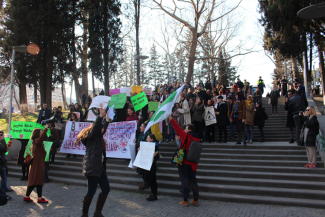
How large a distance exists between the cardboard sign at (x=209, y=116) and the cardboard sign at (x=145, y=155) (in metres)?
4.20

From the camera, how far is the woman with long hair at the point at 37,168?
6.29m

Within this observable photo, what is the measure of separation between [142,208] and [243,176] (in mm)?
3105

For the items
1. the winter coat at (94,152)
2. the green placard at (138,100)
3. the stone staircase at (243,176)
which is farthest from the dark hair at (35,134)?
the green placard at (138,100)

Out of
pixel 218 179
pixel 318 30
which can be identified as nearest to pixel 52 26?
pixel 218 179

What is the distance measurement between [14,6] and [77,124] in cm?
1473

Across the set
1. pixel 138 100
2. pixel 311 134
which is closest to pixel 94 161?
pixel 138 100

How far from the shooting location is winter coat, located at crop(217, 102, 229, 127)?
33.2ft

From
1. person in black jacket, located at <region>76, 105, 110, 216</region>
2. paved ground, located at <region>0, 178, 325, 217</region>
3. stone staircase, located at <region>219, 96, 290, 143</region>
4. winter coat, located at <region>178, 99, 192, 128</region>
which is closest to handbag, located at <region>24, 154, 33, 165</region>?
paved ground, located at <region>0, 178, 325, 217</region>

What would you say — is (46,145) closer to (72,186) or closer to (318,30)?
(72,186)

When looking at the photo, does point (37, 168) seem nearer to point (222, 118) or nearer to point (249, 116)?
point (222, 118)

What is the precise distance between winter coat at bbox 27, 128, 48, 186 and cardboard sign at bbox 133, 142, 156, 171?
→ 2398 millimetres

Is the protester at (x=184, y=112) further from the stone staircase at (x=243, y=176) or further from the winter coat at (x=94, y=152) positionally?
the winter coat at (x=94, y=152)

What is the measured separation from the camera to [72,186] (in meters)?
8.23

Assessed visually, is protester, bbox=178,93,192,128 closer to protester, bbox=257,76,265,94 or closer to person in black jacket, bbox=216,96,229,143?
person in black jacket, bbox=216,96,229,143
